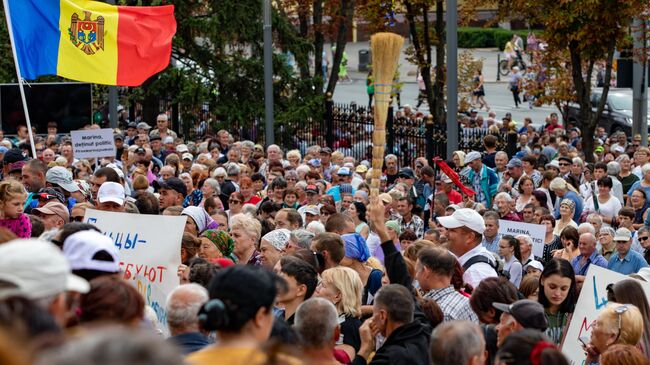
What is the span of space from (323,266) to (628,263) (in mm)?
4379

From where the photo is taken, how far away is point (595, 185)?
16422 mm

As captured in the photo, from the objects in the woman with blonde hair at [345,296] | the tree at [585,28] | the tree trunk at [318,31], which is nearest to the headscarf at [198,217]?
the woman with blonde hair at [345,296]

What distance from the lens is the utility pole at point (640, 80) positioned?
893 inches

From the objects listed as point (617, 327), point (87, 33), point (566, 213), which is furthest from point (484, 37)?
point (617, 327)

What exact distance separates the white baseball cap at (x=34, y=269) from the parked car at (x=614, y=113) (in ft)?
90.4

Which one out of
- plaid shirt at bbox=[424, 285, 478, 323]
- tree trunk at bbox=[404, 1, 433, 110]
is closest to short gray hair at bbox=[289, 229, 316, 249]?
plaid shirt at bbox=[424, 285, 478, 323]

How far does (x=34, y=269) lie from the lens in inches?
160

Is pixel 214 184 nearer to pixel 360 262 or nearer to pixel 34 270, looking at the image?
pixel 360 262

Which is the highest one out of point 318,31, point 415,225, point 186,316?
point 318,31

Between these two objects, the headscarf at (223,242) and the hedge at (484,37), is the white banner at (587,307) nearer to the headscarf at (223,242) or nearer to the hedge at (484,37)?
the headscarf at (223,242)

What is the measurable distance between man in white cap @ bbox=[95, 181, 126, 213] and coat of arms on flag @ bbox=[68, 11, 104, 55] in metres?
5.49

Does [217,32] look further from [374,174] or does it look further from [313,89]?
[374,174]

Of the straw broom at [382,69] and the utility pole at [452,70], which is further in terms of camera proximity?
the utility pole at [452,70]

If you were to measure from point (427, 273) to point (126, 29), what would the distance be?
9220 mm
